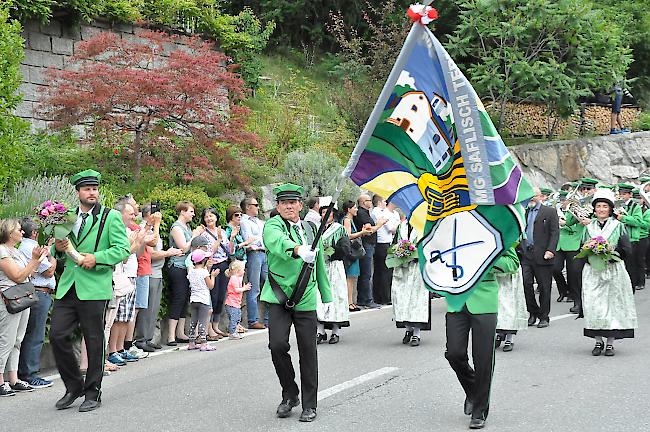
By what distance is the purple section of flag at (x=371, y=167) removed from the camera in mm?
7777

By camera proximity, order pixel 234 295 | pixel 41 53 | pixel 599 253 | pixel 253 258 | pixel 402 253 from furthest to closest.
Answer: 1. pixel 41 53
2. pixel 253 258
3. pixel 234 295
4. pixel 402 253
5. pixel 599 253

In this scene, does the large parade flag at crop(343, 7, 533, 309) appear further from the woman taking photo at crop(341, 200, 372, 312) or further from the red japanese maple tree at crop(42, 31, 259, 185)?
the red japanese maple tree at crop(42, 31, 259, 185)

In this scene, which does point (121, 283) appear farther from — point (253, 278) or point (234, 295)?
point (253, 278)

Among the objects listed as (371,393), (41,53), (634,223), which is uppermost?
(41,53)

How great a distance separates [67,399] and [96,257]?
1294mm

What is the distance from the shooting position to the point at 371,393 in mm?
8297

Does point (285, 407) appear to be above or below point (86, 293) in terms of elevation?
below

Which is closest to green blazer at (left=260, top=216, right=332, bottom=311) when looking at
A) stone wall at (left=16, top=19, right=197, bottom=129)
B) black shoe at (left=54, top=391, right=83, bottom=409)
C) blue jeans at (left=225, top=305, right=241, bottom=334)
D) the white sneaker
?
black shoe at (left=54, top=391, right=83, bottom=409)

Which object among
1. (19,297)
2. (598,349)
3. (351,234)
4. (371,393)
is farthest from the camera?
(351,234)

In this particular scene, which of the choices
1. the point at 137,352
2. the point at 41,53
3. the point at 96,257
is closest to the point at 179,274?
the point at 137,352

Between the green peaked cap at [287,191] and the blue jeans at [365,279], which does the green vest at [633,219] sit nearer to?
the blue jeans at [365,279]

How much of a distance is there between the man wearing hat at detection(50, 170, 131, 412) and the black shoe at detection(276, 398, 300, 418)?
65.3 inches

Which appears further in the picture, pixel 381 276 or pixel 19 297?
pixel 381 276

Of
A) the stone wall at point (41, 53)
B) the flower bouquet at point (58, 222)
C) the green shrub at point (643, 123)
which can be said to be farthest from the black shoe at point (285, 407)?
the green shrub at point (643, 123)
